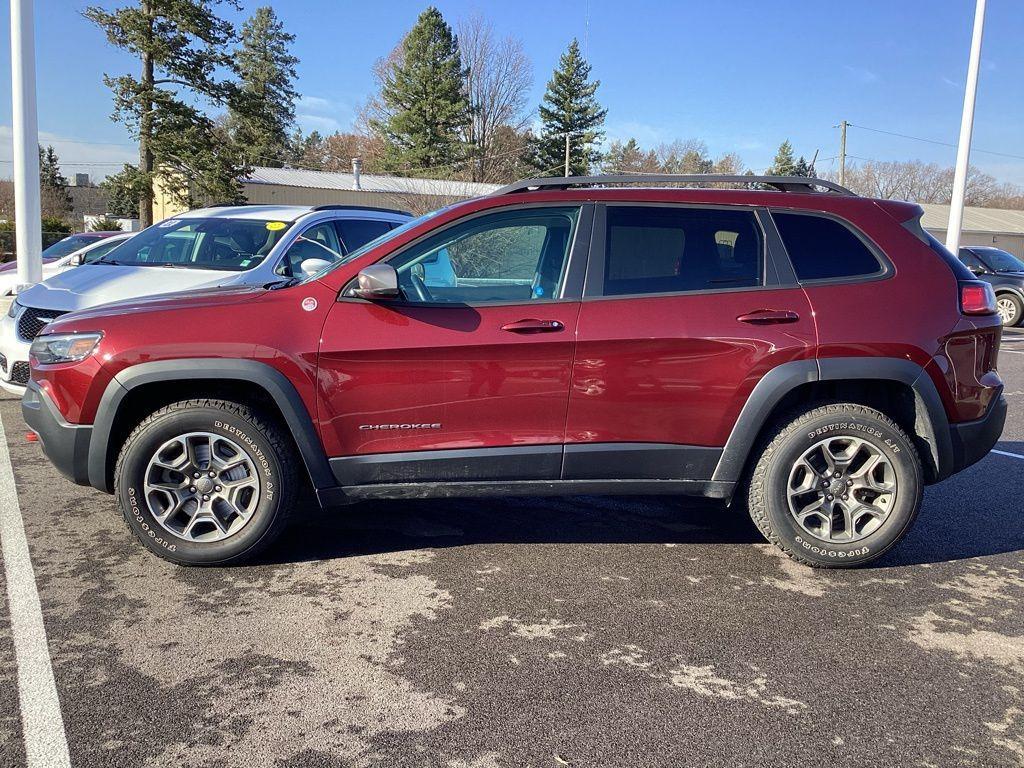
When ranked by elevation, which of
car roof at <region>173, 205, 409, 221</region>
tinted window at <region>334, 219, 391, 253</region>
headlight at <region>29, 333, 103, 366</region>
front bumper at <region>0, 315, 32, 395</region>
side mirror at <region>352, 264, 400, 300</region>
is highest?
car roof at <region>173, 205, 409, 221</region>

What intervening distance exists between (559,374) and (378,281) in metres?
0.95

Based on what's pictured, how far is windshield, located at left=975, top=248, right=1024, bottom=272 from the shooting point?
18.1 metres

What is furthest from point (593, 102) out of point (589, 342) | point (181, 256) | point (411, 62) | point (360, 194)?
point (589, 342)

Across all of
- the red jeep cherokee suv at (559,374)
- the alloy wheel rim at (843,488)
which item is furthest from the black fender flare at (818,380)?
the alloy wheel rim at (843,488)

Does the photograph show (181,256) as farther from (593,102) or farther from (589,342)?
(593,102)

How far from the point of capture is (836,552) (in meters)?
4.05

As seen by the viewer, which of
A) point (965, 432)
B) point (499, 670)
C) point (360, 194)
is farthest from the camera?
point (360, 194)

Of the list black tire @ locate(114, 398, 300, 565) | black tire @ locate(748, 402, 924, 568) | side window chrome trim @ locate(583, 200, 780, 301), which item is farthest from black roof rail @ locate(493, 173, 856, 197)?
black tire @ locate(114, 398, 300, 565)

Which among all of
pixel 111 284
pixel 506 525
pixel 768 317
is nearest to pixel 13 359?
pixel 111 284

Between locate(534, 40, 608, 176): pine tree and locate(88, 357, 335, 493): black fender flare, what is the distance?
52996mm

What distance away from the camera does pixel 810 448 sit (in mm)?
4012

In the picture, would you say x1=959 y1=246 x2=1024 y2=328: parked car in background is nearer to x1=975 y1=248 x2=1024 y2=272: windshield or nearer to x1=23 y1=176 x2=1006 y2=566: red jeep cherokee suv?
x1=975 y1=248 x2=1024 y2=272: windshield

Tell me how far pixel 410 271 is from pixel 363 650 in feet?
5.88

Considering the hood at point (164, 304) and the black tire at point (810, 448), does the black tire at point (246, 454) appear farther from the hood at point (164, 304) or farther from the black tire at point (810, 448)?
the black tire at point (810, 448)
